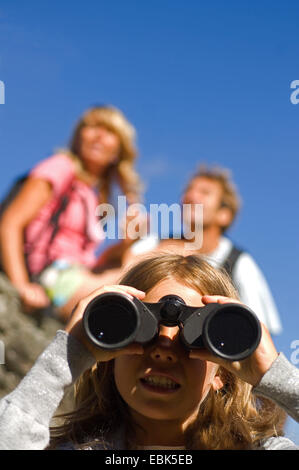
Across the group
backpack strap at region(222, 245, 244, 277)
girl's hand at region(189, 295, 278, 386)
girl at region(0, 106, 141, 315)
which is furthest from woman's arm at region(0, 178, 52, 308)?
girl's hand at region(189, 295, 278, 386)

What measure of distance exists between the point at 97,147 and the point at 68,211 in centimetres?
46

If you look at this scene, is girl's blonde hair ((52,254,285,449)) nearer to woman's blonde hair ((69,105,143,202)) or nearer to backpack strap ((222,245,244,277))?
backpack strap ((222,245,244,277))

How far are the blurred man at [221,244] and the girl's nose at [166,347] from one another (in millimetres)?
1820

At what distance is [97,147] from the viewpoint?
13.6 feet

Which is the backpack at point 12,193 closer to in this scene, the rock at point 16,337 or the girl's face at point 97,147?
the girl's face at point 97,147

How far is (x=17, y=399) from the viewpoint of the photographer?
143cm

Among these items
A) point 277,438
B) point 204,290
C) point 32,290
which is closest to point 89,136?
point 32,290

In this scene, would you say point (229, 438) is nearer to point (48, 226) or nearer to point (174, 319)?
point (174, 319)

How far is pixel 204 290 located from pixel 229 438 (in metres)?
0.36

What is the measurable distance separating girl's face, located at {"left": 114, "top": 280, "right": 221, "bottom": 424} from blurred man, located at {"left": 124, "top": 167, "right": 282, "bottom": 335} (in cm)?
184

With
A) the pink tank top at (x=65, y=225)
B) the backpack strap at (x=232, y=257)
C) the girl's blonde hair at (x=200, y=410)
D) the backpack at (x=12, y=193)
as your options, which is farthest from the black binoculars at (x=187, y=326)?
the backpack at (x=12, y=193)

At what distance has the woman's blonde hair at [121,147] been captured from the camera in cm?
422

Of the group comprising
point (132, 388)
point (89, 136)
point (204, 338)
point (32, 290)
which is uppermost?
point (89, 136)

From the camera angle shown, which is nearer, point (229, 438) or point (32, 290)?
point (229, 438)
